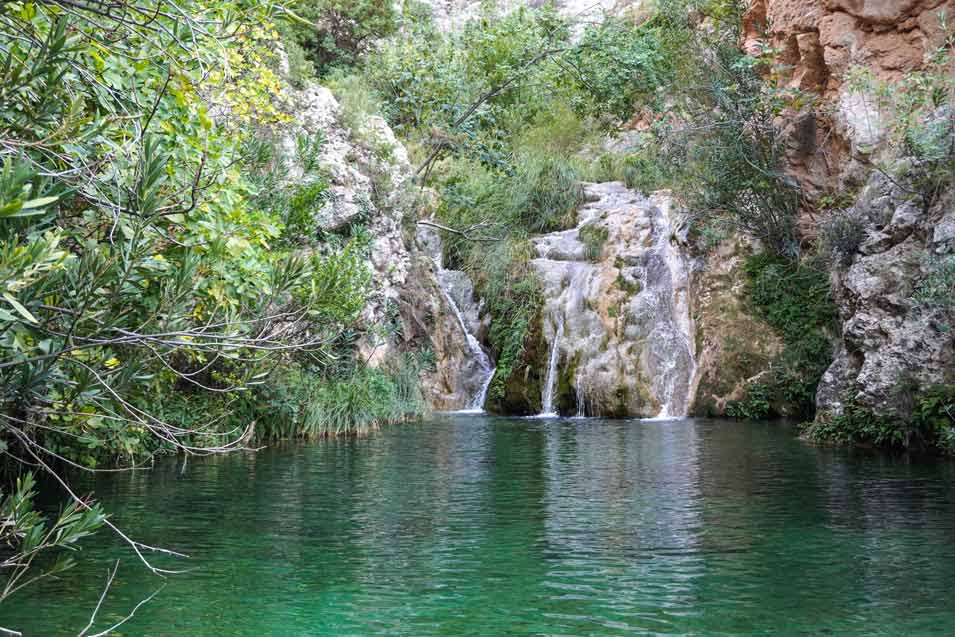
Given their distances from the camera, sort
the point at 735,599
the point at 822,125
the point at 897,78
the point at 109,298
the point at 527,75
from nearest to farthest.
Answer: the point at 109,298 → the point at 735,599 → the point at 897,78 → the point at 822,125 → the point at 527,75

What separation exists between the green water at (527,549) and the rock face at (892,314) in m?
1.41

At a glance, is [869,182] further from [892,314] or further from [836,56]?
[836,56]

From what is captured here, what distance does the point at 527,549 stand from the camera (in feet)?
22.2

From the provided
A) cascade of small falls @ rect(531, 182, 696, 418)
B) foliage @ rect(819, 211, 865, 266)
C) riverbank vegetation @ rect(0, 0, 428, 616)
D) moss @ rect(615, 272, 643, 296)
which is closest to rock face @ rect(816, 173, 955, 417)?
foliage @ rect(819, 211, 865, 266)

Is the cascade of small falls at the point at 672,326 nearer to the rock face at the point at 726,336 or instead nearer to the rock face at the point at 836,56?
the rock face at the point at 726,336

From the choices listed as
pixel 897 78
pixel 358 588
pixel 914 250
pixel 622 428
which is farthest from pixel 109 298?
pixel 897 78

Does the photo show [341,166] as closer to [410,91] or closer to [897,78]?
[410,91]

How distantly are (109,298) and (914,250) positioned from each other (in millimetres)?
12064

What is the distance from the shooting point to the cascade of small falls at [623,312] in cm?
2041

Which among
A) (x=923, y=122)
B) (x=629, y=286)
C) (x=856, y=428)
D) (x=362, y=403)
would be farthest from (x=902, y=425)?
(x=629, y=286)

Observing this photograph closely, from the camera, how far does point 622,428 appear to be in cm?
1714

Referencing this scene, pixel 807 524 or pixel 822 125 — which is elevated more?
A: pixel 822 125

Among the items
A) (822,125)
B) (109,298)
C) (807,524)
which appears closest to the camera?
(109,298)

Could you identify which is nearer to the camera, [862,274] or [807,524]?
[807,524]
